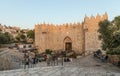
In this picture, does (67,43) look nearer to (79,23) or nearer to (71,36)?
(71,36)

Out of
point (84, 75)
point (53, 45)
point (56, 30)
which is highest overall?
point (56, 30)

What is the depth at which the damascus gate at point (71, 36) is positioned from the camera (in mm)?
28281

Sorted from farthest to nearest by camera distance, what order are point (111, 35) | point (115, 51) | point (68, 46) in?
point (68, 46) → point (111, 35) → point (115, 51)

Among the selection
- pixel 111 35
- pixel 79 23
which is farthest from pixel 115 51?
pixel 79 23

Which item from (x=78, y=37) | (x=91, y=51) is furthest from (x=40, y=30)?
(x=91, y=51)

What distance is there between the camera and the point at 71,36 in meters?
31.0

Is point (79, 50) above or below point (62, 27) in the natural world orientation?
below

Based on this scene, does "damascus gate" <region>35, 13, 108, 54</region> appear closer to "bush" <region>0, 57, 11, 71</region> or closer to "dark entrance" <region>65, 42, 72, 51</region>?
"dark entrance" <region>65, 42, 72, 51</region>

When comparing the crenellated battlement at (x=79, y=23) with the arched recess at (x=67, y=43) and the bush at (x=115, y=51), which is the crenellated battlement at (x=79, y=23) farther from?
the bush at (x=115, y=51)

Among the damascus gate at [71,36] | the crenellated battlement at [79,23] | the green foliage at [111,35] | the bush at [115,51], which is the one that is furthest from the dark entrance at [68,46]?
the bush at [115,51]

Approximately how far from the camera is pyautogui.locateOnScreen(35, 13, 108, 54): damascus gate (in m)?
28.3

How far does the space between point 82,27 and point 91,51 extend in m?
3.88

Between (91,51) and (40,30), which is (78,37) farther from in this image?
(40,30)

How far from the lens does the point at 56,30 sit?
105 ft
